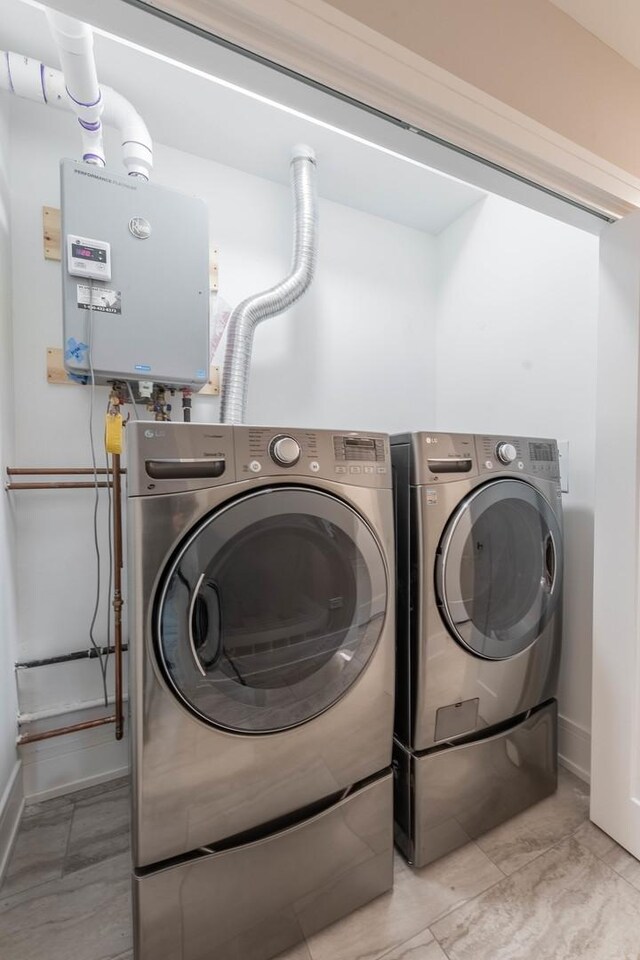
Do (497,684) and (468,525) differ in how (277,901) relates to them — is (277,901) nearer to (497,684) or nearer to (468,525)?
(497,684)

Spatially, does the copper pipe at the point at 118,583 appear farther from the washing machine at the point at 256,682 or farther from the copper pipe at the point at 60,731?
the washing machine at the point at 256,682

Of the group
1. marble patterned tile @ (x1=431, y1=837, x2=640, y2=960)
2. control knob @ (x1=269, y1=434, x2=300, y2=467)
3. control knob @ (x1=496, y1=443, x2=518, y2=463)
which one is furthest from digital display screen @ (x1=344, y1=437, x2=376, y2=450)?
marble patterned tile @ (x1=431, y1=837, x2=640, y2=960)

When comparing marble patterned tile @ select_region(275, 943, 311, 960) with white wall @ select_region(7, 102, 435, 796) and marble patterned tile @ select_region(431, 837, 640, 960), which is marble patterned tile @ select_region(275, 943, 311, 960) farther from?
white wall @ select_region(7, 102, 435, 796)

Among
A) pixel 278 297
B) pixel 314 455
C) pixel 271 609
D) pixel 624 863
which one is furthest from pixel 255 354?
pixel 624 863

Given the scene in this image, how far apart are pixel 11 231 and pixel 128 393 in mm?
679

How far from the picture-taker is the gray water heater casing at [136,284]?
1340 millimetres

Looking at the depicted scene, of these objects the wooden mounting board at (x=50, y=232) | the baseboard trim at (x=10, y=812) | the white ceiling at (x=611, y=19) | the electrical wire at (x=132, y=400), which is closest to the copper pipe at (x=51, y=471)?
the electrical wire at (x=132, y=400)

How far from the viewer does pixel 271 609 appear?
974mm

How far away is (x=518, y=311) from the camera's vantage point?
1.84 metres

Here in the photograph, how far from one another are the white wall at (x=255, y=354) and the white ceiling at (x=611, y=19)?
1.16 m

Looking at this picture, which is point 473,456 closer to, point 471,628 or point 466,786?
point 471,628

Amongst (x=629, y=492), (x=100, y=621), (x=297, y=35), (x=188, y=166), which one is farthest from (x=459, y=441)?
(x=188, y=166)

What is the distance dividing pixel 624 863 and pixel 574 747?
390mm

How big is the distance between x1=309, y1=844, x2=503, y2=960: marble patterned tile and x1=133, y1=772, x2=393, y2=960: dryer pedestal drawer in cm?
3
